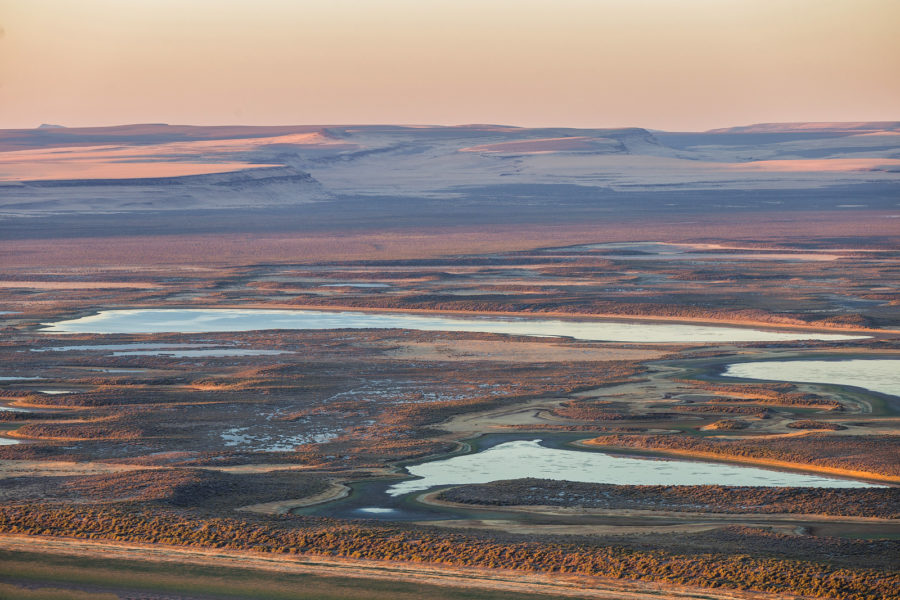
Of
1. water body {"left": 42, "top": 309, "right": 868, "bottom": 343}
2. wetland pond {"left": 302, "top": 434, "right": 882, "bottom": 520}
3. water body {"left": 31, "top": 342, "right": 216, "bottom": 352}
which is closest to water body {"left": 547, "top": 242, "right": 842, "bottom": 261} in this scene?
water body {"left": 42, "top": 309, "right": 868, "bottom": 343}

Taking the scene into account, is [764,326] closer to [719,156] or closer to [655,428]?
[655,428]

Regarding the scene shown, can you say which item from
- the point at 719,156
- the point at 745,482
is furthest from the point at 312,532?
the point at 719,156

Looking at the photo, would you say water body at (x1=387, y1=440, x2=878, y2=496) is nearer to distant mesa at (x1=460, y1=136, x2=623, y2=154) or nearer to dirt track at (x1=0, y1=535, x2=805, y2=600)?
dirt track at (x1=0, y1=535, x2=805, y2=600)

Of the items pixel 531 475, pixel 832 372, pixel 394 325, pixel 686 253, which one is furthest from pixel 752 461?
pixel 686 253

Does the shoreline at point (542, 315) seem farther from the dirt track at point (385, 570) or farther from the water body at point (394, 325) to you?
the dirt track at point (385, 570)

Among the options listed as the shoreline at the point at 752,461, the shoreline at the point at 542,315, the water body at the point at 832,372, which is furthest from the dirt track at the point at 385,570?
the shoreline at the point at 542,315

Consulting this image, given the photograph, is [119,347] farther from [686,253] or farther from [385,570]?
[686,253]

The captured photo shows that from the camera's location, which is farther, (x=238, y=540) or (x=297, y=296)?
(x=297, y=296)

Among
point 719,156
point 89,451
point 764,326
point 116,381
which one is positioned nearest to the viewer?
point 89,451
